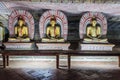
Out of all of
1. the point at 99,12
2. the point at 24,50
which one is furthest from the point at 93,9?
the point at 24,50

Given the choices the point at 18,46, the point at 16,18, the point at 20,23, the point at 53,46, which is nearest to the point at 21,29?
the point at 20,23

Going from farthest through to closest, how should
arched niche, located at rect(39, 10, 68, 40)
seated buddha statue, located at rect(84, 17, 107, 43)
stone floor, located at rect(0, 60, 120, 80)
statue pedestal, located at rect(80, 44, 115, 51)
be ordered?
1. arched niche, located at rect(39, 10, 68, 40)
2. seated buddha statue, located at rect(84, 17, 107, 43)
3. statue pedestal, located at rect(80, 44, 115, 51)
4. stone floor, located at rect(0, 60, 120, 80)

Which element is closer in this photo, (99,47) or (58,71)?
(58,71)

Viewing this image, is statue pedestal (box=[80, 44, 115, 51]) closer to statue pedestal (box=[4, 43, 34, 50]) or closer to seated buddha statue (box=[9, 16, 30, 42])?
statue pedestal (box=[4, 43, 34, 50])

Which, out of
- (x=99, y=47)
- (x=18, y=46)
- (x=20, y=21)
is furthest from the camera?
(x=20, y=21)

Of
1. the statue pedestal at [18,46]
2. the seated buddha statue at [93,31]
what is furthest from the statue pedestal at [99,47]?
the statue pedestal at [18,46]

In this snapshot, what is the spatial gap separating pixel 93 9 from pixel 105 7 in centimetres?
36

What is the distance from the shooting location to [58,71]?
5.41 metres

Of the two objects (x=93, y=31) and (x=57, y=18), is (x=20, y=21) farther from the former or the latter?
(x=93, y=31)

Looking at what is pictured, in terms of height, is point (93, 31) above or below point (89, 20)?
below

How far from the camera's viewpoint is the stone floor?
489cm

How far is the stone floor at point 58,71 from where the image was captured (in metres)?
4.89

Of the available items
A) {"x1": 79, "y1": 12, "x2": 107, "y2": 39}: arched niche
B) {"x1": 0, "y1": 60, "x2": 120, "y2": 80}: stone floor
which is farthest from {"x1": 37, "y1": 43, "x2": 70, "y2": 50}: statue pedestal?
{"x1": 79, "y1": 12, "x2": 107, "y2": 39}: arched niche

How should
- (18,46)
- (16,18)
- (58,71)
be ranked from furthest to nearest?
1. (16,18)
2. (18,46)
3. (58,71)
